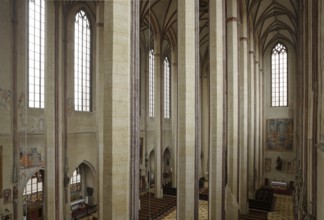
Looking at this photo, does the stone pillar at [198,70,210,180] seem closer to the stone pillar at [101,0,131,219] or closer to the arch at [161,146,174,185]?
the arch at [161,146,174,185]

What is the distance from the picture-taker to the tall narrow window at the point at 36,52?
47.9 feet

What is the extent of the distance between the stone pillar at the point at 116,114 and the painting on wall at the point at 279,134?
2462cm

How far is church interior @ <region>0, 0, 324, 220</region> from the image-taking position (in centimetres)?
698

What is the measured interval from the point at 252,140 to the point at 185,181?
46.8 feet

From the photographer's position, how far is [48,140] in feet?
46.2

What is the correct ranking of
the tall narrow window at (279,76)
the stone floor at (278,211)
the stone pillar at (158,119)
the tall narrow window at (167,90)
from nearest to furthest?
the stone floor at (278,211) → the stone pillar at (158,119) → the tall narrow window at (167,90) → the tall narrow window at (279,76)

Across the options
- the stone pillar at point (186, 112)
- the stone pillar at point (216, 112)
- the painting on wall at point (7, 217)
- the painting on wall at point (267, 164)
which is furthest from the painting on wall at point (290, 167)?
the painting on wall at point (7, 217)

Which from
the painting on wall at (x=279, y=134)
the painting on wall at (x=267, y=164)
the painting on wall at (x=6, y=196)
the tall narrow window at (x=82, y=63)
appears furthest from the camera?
the painting on wall at (x=267, y=164)

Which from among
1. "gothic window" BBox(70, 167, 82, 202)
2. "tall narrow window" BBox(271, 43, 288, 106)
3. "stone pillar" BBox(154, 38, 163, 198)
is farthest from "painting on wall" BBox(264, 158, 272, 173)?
"gothic window" BBox(70, 167, 82, 202)

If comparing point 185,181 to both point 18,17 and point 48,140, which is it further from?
point 18,17

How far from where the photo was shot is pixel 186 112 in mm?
9711

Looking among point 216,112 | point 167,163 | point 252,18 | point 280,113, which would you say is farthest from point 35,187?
point 280,113

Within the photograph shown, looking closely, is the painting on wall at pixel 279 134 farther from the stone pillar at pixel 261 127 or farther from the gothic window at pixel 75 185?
the gothic window at pixel 75 185

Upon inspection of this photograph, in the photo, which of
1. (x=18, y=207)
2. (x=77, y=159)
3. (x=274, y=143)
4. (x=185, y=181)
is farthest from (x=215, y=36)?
(x=274, y=143)
